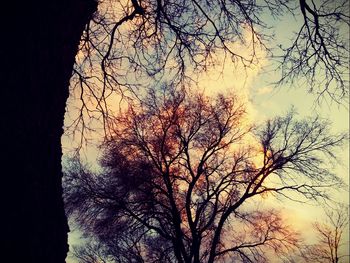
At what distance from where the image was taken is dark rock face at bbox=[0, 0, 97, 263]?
1666mm

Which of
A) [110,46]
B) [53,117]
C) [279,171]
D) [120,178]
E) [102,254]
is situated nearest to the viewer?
[53,117]

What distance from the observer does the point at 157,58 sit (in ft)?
18.9

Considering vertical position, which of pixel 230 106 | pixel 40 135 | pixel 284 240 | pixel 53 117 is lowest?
pixel 40 135

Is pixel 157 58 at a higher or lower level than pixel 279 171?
lower

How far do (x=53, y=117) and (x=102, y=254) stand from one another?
22637 mm

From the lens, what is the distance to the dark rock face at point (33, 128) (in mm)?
1666

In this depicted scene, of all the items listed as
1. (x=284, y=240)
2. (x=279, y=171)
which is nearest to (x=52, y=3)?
(x=279, y=171)

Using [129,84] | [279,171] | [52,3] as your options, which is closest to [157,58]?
[129,84]

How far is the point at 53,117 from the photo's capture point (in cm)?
Answer: 214

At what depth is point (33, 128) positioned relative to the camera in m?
1.91

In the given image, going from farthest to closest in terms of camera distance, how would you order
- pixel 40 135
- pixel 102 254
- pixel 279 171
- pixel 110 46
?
pixel 102 254
pixel 279 171
pixel 110 46
pixel 40 135

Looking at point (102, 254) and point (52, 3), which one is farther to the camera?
point (102, 254)

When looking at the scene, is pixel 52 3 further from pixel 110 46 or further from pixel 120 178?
pixel 120 178

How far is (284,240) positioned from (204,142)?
557cm
